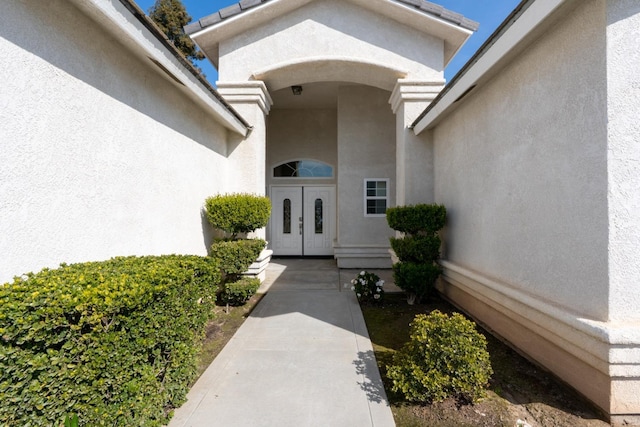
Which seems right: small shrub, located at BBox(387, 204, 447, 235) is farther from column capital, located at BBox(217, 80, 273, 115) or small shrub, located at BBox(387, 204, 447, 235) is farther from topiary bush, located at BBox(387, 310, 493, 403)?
column capital, located at BBox(217, 80, 273, 115)

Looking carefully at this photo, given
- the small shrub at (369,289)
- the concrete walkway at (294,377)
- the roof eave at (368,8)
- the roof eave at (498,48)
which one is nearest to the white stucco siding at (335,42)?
the roof eave at (368,8)

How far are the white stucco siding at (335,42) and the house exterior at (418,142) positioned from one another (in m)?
0.04

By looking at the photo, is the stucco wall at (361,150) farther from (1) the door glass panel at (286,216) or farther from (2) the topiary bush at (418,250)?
(2) the topiary bush at (418,250)

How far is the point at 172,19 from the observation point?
54.7 ft

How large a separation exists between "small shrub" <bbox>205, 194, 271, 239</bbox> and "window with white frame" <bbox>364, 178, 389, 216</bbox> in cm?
478

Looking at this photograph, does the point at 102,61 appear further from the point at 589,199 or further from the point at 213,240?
the point at 589,199

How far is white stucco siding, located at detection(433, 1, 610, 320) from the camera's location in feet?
9.11

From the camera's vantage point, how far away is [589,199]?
2.82 m

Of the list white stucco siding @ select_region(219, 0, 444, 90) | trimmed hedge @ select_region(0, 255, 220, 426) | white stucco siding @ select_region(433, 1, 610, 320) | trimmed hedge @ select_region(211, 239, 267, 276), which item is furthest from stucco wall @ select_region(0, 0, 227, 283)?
white stucco siding @ select_region(433, 1, 610, 320)

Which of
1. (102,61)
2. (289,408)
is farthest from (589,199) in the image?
(102,61)

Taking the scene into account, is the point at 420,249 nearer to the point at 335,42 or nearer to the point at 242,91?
the point at 335,42

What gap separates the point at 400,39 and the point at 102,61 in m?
6.66

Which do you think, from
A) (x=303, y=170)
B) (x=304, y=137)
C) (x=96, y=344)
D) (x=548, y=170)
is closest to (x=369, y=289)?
(x=548, y=170)

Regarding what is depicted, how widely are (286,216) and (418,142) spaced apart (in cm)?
681
